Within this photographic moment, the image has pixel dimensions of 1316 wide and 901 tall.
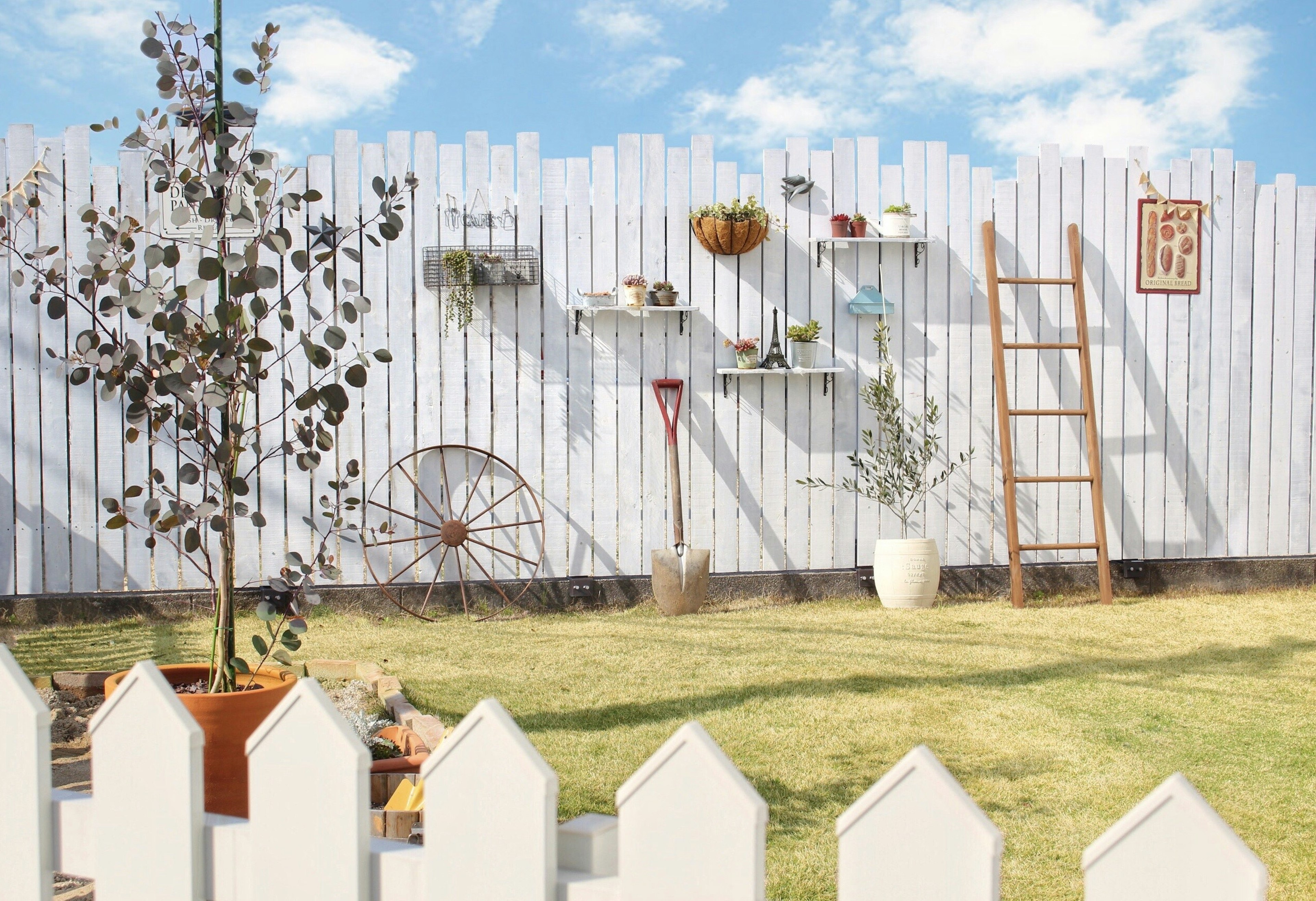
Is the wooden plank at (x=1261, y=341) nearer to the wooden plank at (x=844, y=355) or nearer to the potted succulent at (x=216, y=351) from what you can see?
the wooden plank at (x=844, y=355)

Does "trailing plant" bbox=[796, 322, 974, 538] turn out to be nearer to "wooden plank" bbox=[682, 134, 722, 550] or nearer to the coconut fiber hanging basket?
"wooden plank" bbox=[682, 134, 722, 550]

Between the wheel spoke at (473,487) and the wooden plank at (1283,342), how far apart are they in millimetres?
4648

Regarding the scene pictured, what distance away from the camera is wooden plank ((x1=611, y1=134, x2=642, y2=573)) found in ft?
17.3

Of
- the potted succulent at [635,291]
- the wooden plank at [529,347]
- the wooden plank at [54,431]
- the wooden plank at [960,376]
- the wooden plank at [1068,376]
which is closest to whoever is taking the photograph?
the wooden plank at [54,431]

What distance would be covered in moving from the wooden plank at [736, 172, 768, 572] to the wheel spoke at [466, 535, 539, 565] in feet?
3.68

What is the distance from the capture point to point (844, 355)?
5.45 m

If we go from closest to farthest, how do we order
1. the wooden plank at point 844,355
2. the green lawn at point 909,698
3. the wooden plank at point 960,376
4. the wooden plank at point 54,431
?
the green lawn at point 909,698, the wooden plank at point 54,431, the wooden plank at point 844,355, the wooden plank at point 960,376

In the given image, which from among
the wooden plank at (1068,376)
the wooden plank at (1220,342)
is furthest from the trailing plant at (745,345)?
the wooden plank at (1220,342)

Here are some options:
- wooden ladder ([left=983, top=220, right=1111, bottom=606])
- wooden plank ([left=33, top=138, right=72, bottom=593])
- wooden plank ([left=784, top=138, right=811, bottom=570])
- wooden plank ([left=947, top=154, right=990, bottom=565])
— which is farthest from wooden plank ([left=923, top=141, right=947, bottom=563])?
wooden plank ([left=33, top=138, right=72, bottom=593])

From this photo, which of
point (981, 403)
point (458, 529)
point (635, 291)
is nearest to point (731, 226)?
point (635, 291)

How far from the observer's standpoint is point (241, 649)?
412cm

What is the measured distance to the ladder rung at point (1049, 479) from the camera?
5320 millimetres

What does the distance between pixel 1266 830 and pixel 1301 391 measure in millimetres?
4763

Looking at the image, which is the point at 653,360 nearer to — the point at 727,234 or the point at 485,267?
the point at 727,234
